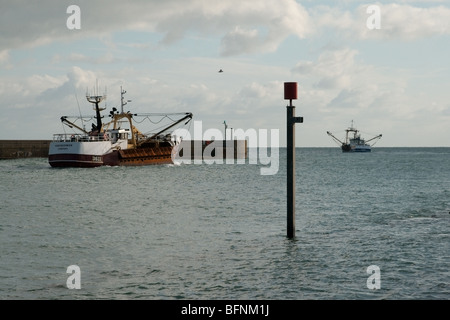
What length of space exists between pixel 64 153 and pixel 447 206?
5326 cm

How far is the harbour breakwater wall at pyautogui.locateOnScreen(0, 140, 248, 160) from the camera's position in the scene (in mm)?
110938

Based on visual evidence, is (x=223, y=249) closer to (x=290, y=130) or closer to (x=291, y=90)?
(x=290, y=130)

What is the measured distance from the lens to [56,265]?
635 inches

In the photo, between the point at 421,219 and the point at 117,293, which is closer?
the point at 117,293

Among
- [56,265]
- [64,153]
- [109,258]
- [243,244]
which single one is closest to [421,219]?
[243,244]

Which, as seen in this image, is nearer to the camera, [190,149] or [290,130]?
[290,130]

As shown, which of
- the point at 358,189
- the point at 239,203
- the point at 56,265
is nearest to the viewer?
the point at 56,265

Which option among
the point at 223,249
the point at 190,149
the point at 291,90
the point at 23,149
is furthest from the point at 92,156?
the point at 291,90

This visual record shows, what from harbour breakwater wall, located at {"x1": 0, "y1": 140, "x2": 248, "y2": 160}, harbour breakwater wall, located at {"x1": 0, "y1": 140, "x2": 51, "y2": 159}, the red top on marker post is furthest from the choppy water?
harbour breakwater wall, located at {"x1": 0, "y1": 140, "x2": 248, "y2": 160}

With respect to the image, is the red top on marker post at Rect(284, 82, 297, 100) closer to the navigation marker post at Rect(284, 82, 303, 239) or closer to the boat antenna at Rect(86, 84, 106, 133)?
the navigation marker post at Rect(284, 82, 303, 239)

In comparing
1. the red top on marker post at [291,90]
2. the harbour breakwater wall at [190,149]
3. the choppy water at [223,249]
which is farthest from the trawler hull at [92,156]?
the red top on marker post at [291,90]

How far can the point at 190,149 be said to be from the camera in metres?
123
